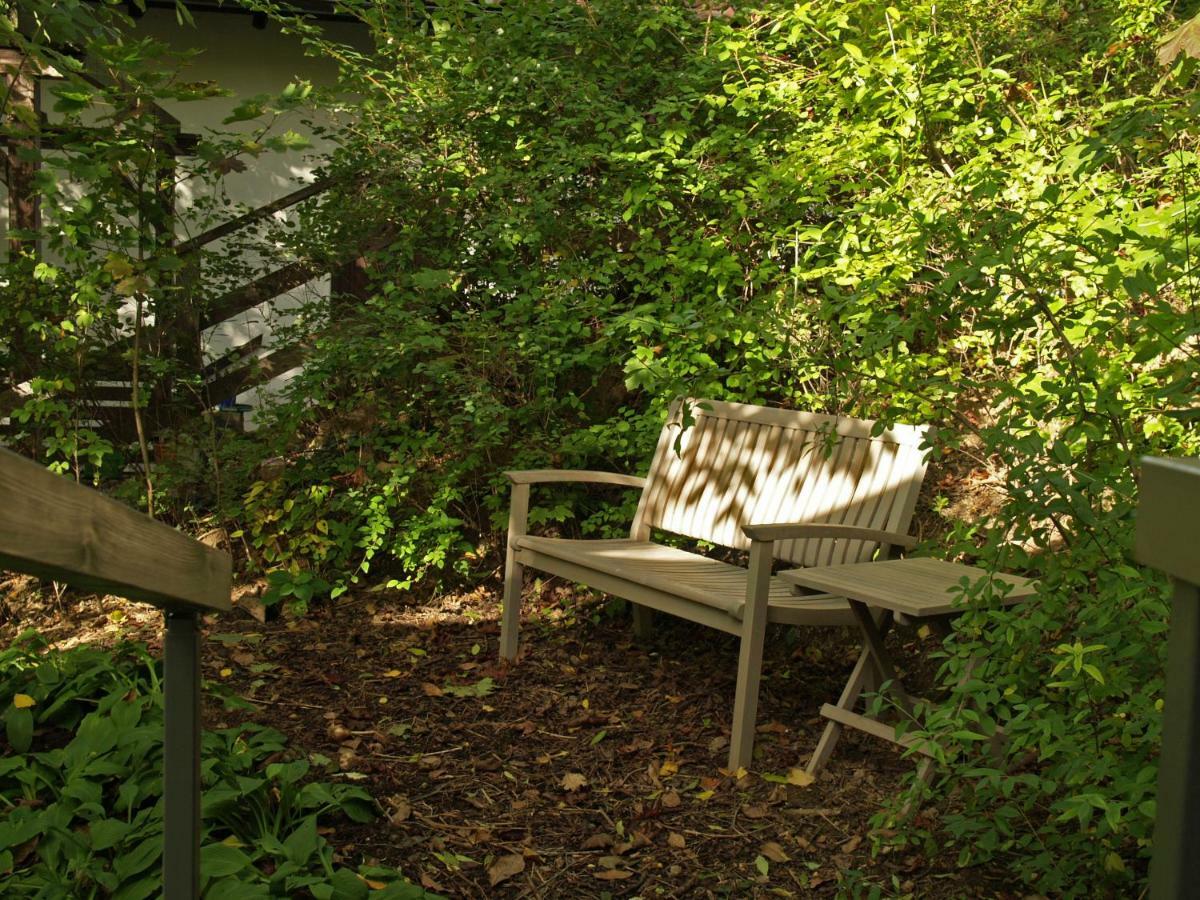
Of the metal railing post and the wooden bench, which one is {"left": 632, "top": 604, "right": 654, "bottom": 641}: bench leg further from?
the metal railing post

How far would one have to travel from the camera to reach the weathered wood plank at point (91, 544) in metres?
1.03

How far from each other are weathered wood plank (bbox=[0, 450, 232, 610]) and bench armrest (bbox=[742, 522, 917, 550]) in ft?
7.57

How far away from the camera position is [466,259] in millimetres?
5918

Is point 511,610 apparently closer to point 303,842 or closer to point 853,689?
point 853,689

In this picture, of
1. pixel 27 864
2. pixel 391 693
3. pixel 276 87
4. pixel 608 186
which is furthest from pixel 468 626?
pixel 276 87

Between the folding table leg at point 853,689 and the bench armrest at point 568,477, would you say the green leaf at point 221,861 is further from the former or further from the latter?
the bench armrest at point 568,477

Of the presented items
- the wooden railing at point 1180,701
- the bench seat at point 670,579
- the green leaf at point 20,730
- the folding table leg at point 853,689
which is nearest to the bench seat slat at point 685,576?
the bench seat at point 670,579

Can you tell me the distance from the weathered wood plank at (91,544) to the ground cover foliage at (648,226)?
87.5 inches

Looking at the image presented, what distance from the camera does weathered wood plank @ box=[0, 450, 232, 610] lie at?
1.03m

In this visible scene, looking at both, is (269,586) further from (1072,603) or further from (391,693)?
(1072,603)

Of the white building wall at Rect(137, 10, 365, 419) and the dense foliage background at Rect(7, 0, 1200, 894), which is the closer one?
the dense foliage background at Rect(7, 0, 1200, 894)

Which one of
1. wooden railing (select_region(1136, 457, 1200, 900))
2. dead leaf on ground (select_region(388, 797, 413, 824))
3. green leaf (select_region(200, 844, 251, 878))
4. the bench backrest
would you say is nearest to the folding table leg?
the bench backrest

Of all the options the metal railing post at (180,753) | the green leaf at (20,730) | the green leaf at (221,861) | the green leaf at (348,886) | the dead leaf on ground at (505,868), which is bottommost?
the dead leaf on ground at (505,868)

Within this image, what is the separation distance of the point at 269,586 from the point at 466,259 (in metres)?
1.93
